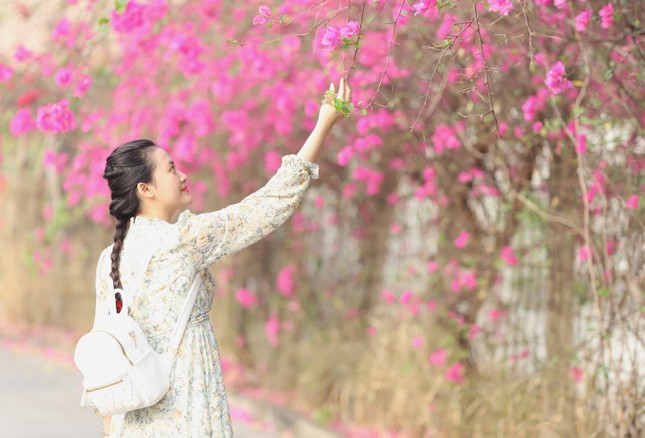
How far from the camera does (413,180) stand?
23.4 ft

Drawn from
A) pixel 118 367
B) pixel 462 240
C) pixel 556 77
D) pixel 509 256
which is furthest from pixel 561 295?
pixel 118 367

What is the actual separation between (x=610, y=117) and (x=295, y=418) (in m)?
3.42

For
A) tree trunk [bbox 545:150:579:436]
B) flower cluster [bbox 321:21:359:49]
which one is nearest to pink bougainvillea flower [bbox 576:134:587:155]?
tree trunk [bbox 545:150:579:436]

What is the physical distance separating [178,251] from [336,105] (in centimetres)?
65

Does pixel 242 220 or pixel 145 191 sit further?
pixel 145 191

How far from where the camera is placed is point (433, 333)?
683 cm

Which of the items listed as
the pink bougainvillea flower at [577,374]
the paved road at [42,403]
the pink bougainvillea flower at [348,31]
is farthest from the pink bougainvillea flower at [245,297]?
the pink bougainvillea flower at [348,31]

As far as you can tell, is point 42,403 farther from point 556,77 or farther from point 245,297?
point 556,77

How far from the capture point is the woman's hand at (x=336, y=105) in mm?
3328

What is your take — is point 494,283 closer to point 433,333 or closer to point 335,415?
point 433,333

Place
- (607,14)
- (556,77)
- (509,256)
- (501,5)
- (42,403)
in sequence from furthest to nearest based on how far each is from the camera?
(42,403)
(509,256)
(607,14)
(556,77)
(501,5)

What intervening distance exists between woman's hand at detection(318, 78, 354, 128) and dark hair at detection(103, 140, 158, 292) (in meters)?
0.57

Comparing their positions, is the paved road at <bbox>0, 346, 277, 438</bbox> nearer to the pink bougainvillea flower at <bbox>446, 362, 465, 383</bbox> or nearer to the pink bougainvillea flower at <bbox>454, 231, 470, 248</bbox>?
the pink bougainvillea flower at <bbox>446, 362, 465, 383</bbox>

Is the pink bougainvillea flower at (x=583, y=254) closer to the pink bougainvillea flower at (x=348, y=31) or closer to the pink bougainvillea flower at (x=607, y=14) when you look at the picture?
the pink bougainvillea flower at (x=607, y=14)
